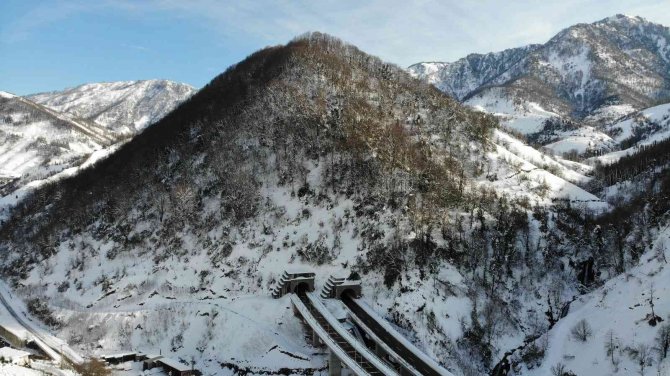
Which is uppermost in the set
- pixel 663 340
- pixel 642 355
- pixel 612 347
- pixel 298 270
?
pixel 663 340

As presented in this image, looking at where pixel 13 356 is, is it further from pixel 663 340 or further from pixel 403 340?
pixel 663 340

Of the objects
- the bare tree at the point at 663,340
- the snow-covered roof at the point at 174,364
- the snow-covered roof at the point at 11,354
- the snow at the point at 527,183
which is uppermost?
the snow at the point at 527,183

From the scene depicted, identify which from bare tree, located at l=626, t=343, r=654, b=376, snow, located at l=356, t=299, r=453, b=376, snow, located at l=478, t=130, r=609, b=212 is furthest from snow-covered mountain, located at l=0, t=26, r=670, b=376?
snow, located at l=356, t=299, r=453, b=376

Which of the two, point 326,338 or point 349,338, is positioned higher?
point 349,338

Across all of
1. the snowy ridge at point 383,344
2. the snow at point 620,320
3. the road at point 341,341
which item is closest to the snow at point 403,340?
the snowy ridge at point 383,344

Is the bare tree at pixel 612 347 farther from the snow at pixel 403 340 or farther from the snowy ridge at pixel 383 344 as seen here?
the snowy ridge at pixel 383 344

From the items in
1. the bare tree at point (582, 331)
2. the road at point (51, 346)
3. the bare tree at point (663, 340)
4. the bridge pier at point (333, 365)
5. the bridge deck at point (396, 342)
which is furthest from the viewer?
the road at point (51, 346)

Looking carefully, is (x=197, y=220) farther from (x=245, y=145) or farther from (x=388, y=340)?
(x=388, y=340)

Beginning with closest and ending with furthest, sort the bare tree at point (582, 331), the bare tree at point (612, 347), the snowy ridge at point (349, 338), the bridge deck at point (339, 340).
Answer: the snowy ridge at point (349, 338) < the bare tree at point (612, 347) < the bridge deck at point (339, 340) < the bare tree at point (582, 331)

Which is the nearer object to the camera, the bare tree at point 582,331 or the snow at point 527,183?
the bare tree at point 582,331

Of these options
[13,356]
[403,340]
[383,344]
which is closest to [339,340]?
[383,344]
